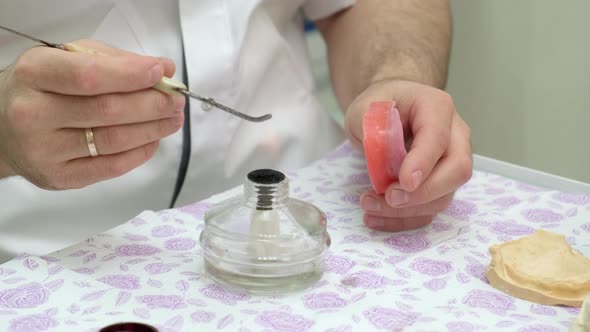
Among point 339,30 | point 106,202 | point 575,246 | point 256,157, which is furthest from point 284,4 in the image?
point 575,246

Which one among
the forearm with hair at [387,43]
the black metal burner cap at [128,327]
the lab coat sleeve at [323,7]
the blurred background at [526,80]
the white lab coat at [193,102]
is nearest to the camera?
the black metal burner cap at [128,327]

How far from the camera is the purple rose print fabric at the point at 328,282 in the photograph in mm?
652

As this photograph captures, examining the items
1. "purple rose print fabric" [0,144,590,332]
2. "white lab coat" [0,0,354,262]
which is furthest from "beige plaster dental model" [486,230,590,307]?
"white lab coat" [0,0,354,262]

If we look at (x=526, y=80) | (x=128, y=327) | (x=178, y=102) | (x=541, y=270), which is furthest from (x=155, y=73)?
(x=526, y=80)

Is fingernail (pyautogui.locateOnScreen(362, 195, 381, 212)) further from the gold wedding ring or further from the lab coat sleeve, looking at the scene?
the lab coat sleeve

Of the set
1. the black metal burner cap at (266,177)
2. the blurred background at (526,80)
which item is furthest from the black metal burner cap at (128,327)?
the blurred background at (526,80)

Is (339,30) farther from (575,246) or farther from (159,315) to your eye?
(159,315)

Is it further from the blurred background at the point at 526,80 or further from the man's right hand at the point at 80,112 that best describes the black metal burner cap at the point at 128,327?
the blurred background at the point at 526,80

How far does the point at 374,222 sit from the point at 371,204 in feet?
0.07

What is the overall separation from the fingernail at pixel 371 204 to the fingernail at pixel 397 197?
1.0 inches

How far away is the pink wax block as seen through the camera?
30.8 inches

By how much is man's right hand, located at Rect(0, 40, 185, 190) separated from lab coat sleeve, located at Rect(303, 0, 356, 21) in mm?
525

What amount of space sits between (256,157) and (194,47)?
20cm

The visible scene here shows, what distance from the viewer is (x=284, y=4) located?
1.14 m
